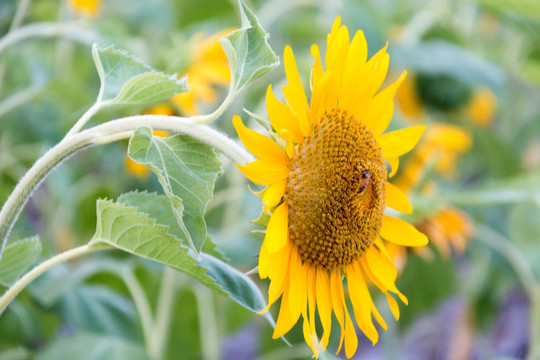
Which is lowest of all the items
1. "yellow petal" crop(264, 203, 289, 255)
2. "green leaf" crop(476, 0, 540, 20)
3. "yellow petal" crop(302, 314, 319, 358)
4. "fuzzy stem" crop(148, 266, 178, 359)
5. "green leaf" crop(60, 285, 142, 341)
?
"fuzzy stem" crop(148, 266, 178, 359)

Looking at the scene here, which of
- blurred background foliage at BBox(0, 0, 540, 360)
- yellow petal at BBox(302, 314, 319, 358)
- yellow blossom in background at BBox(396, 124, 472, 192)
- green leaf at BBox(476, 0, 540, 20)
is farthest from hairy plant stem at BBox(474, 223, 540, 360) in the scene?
yellow petal at BBox(302, 314, 319, 358)

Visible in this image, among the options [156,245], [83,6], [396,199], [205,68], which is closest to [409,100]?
[205,68]

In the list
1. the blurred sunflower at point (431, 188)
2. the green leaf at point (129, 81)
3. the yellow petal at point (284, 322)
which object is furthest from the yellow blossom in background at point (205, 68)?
the yellow petal at point (284, 322)

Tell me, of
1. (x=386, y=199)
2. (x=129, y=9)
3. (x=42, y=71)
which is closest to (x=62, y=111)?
(x=42, y=71)

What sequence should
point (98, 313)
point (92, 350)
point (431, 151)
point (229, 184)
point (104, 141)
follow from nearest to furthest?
point (104, 141)
point (92, 350)
point (98, 313)
point (431, 151)
point (229, 184)

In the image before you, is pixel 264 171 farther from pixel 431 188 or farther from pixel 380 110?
pixel 431 188

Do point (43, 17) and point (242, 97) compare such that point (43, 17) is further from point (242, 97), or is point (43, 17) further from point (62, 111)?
point (242, 97)

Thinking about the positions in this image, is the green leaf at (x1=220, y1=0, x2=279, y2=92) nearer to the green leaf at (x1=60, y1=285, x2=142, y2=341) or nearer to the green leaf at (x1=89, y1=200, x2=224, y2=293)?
the green leaf at (x1=89, y1=200, x2=224, y2=293)
